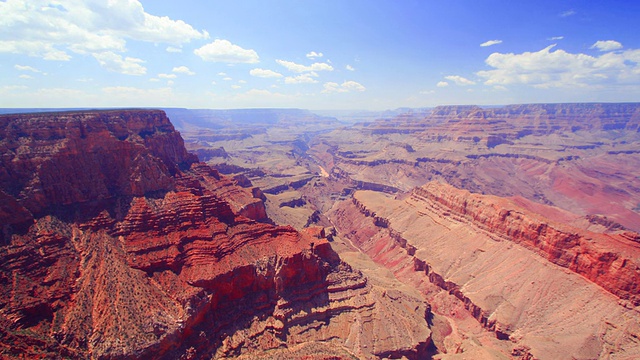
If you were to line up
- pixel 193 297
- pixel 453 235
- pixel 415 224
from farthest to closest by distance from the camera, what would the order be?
1. pixel 415 224
2. pixel 453 235
3. pixel 193 297

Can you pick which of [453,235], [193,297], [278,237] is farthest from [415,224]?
[193,297]

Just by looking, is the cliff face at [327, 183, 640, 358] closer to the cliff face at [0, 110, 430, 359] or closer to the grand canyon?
the grand canyon

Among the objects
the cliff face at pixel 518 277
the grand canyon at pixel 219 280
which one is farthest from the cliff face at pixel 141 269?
the cliff face at pixel 518 277

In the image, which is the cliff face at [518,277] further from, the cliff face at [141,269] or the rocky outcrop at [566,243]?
the cliff face at [141,269]

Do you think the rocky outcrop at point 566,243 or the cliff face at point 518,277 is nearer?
the cliff face at point 518,277

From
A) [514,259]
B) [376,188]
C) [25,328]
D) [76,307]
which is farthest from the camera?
[376,188]

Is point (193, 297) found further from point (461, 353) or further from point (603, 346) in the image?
point (603, 346)
